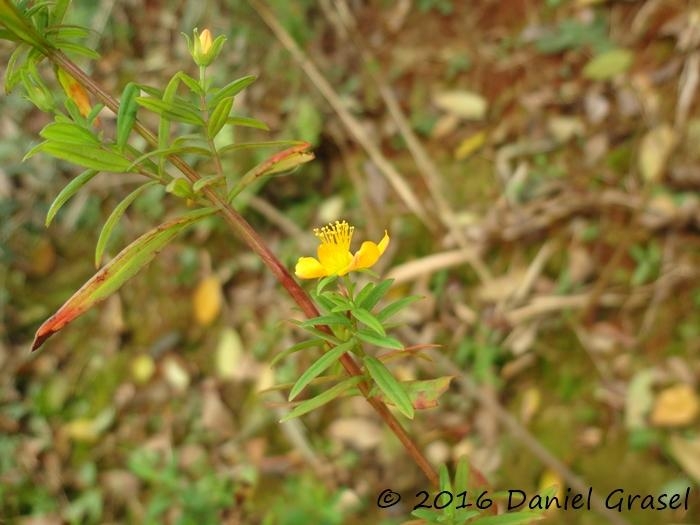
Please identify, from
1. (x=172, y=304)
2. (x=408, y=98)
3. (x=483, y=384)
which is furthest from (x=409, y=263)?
(x=172, y=304)

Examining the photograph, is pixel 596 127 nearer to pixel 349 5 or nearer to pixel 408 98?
pixel 408 98

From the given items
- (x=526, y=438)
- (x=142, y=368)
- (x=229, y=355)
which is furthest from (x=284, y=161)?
(x=142, y=368)

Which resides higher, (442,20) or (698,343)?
(442,20)

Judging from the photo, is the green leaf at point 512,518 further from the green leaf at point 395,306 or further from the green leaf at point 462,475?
the green leaf at point 395,306

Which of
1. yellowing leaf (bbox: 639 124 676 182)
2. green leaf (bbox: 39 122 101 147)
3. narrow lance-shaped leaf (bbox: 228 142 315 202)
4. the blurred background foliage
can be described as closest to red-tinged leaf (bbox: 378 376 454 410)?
narrow lance-shaped leaf (bbox: 228 142 315 202)

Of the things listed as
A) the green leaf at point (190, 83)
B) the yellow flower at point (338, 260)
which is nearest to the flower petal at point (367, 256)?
the yellow flower at point (338, 260)
